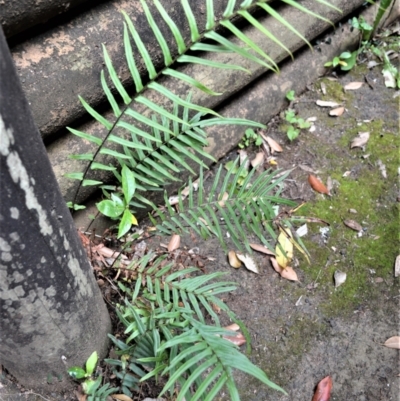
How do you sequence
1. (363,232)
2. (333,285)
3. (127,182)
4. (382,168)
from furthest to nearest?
(382,168) → (363,232) → (333,285) → (127,182)

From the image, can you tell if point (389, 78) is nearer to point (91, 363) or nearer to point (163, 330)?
point (163, 330)

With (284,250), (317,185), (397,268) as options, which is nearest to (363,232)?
(397,268)

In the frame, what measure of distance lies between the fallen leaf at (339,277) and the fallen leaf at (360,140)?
3.09ft

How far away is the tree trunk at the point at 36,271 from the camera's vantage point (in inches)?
36.4

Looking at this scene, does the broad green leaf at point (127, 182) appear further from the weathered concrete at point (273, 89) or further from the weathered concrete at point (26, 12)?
the weathered concrete at point (26, 12)

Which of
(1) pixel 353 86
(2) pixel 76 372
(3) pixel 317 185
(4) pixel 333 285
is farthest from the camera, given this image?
(1) pixel 353 86

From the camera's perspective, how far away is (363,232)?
2322mm

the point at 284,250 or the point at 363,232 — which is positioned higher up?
the point at 284,250

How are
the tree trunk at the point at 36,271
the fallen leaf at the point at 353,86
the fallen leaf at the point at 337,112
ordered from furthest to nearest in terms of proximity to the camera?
the fallen leaf at the point at 353,86, the fallen leaf at the point at 337,112, the tree trunk at the point at 36,271

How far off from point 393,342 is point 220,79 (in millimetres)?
1605

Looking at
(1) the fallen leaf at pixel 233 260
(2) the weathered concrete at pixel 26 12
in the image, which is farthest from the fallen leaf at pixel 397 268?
(2) the weathered concrete at pixel 26 12

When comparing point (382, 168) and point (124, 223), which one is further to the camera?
point (382, 168)

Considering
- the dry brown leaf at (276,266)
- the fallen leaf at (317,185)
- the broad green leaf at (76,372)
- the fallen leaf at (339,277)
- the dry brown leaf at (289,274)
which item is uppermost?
the broad green leaf at (76,372)

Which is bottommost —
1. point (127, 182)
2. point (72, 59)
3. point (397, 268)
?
point (397, 268)
